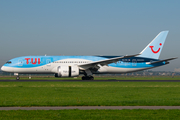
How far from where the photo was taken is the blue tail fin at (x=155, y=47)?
148 feet

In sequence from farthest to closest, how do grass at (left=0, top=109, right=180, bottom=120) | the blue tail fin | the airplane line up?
1. the blue tail fin
2. the airplane
3. grass at (left=0, top=109, right=180, bottom=120)

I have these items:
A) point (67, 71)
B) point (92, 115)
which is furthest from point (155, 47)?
point (92, 115)

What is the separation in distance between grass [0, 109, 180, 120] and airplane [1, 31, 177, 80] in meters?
27.3

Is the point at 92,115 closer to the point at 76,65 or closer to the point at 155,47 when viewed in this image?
the point at 76,65

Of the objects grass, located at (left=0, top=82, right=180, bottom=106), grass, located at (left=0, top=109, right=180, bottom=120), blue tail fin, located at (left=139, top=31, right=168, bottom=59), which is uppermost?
blue tail fin, located at (left=139, top=31, right=168, bottom=59)

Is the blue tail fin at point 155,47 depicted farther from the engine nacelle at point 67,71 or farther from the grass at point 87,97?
the grass at point 87,97

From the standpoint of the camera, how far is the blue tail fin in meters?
45.2

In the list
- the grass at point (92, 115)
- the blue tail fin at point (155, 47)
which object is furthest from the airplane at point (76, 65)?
the grass at point (92, 115)

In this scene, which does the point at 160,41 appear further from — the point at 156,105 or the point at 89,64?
the point at 156,105

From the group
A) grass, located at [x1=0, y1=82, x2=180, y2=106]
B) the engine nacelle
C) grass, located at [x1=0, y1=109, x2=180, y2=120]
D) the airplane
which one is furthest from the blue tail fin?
grass, located at [x1=0, y1=109, x2=180, y2=120]

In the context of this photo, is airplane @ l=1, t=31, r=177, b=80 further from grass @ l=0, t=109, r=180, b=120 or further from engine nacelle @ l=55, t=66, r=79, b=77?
grass @ l=0, t=109, r=180, b=120

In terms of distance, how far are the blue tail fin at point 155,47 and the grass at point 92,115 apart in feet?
116

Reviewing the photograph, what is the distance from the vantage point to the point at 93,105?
12.8m

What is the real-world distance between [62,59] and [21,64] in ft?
22.7
